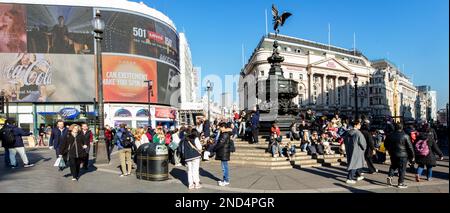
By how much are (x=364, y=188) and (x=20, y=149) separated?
40.0 feet

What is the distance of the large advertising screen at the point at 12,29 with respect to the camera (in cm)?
4834

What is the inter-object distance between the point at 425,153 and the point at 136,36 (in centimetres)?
5381

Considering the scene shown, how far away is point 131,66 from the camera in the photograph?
54562mm

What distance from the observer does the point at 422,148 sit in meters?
8.62

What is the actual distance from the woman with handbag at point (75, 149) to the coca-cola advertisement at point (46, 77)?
4529 cm

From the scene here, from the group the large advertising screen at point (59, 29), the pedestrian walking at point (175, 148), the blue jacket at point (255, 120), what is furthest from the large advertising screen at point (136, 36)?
the blue jacket at point (255, 120)

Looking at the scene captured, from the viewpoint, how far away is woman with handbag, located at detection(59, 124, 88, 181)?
938 cm

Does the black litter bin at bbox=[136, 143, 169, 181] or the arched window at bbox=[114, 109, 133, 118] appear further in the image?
the arched window at bbox=[114, 109, 133, 118]

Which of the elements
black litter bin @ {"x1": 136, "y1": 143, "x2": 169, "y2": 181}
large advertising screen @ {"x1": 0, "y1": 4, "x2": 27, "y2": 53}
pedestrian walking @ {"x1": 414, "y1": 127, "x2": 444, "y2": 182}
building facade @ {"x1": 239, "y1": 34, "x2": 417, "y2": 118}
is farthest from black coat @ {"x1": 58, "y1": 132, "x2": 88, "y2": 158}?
building facade @ {"x1": 239, "y1": 34, "x2": 417, "y2": 118}

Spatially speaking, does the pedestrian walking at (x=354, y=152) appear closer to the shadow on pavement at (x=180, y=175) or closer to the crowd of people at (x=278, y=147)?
the crowd of people at (x=278, y=147)

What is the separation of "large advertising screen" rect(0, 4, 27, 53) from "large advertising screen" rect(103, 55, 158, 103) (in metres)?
12.6

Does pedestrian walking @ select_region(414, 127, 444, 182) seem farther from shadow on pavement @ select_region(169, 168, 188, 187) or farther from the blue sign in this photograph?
the blue sign
